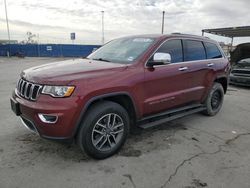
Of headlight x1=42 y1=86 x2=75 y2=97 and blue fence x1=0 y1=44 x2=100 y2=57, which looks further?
blue fence x1=0 y1=44 x2=100 y2=57

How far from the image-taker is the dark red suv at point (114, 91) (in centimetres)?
296

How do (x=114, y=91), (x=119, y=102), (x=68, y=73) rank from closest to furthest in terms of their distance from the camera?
1. (x=68, y=73)
2. (x=114, y=91)
3. (x=119, y=102)

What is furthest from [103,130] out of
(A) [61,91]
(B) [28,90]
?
(B) [28,90]

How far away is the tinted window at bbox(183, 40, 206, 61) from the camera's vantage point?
183 inches

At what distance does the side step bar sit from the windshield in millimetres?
1039

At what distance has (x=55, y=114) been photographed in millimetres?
2889

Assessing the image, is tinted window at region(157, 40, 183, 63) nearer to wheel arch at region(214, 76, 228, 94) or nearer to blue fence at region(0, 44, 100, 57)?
wheel arch at region(214, 76, 228, 94)

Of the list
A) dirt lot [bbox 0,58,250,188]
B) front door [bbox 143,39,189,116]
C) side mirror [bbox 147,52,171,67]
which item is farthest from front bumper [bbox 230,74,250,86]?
side mirror [bbox 147,52,171,67]

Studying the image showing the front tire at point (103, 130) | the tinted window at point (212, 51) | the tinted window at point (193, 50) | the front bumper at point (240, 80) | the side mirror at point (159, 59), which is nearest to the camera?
the front tire at point (103, 130)

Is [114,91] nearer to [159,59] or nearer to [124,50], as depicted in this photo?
[159,59]

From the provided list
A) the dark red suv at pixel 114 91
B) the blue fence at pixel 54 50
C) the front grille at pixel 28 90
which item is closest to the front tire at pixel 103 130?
the dark red suv at pixel 114 91

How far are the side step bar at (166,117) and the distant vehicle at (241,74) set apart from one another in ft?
17.5

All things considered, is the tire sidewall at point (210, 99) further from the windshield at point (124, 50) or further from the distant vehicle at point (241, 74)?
the distant vehicle at point (241, 74)

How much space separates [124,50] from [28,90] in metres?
1.79
